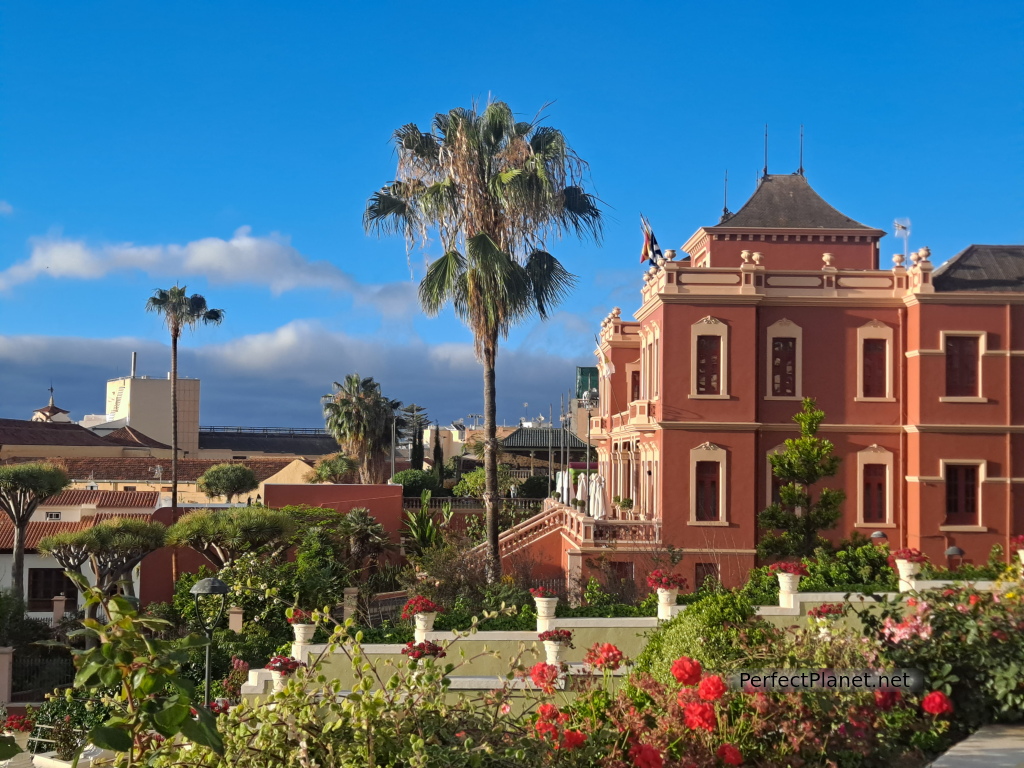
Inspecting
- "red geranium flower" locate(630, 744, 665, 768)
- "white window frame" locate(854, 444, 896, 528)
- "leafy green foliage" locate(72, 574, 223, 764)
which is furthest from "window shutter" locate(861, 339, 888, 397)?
"leafy green foliage" locate(72, 574, 223, 764)

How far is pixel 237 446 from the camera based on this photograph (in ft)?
268

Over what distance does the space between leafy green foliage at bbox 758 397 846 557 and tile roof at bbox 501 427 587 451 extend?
35310 millimetres

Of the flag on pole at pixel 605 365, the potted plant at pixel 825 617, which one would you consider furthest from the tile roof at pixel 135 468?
the potted plant at pixel 825 617

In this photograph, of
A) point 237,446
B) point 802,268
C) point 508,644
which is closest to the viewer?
point 508,644

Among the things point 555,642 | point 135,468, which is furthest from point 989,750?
point 135,468

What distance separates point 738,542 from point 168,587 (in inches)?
619

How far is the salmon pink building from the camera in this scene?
72.4 feet

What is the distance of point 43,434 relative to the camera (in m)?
55.1

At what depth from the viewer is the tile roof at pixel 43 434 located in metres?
52.2

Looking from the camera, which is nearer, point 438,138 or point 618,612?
point 618,612

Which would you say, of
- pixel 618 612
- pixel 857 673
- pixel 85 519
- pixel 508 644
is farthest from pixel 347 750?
pixel 85 519

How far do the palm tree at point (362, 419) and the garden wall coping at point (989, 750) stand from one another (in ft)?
139

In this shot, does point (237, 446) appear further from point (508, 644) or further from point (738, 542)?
point (508, 644)

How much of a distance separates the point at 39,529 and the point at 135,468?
59.4 feet
